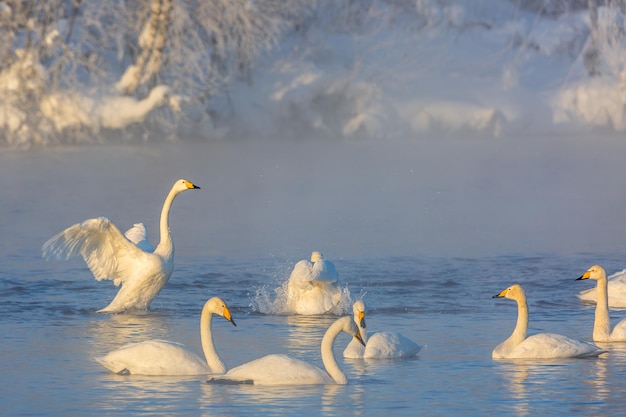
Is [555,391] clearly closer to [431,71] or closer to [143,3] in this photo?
[143,3]

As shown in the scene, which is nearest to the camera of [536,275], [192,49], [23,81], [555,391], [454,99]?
[555,391]

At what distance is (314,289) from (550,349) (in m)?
2.56

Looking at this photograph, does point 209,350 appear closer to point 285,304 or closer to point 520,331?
point 520,331

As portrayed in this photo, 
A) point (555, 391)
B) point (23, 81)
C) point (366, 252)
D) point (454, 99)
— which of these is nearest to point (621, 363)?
point (555, 391)

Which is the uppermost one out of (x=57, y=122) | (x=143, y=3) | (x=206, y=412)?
(x=143, y=3)

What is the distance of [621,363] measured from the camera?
30.4 feet

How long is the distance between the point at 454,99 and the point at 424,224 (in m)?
13.9

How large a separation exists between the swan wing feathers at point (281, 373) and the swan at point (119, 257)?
3375 millimetres

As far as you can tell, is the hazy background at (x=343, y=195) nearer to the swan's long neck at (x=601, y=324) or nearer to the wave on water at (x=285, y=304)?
the wave on water at (x=285, y=304)

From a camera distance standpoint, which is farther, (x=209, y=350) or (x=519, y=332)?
(x=519, y=332)

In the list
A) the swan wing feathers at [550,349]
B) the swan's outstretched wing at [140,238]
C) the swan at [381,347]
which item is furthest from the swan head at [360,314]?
the swan's outstretched wing at [140,238]

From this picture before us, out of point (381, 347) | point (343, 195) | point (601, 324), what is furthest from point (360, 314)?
point (343, 195)

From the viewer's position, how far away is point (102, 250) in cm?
1194

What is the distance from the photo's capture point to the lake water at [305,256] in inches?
323
